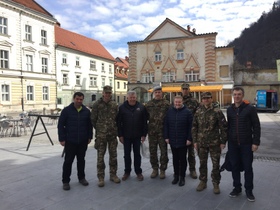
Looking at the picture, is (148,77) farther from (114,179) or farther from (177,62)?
(114,179)

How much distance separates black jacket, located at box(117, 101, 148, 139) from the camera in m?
5.20

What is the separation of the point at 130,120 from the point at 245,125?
2191 millimetres

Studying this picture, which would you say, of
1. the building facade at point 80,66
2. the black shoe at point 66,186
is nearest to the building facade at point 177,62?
the building facade at point 80,66

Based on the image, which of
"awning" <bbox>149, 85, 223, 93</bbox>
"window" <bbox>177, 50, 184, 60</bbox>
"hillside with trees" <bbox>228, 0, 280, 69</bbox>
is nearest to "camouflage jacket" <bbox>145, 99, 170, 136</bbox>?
"awning" <bbox>149, 85, 223, 93</bbox>

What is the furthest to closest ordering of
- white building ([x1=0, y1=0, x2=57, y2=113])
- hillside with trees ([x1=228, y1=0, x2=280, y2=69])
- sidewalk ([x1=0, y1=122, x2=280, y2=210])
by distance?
hillside with trees ([x1=228, y1=0, x2=280, y2=69]) → white building ([x1=0, y1=0, x2=57, y2=113]) → sidewalk ([x1=0, y1=122, x2=280, y2=210])

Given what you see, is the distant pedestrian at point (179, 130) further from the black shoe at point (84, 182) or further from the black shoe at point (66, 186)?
the black shoe at point (66, 186)

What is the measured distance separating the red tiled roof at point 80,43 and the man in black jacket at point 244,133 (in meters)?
36.0

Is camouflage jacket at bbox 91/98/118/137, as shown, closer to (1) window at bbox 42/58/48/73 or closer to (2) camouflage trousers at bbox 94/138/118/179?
(2) camouflage trousers at bbox 94/138/118/179

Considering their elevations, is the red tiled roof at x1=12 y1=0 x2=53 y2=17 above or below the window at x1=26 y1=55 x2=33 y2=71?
above

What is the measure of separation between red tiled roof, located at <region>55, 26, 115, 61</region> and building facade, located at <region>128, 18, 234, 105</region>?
9324 mm

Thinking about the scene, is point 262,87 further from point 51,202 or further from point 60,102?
point 51,202

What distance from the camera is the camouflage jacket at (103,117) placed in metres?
5.00

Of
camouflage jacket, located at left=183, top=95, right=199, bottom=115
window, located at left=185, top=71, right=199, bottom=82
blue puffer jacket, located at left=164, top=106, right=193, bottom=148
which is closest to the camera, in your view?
blue puffer jacket, located at left=164, top=106, right=193, bottom=148

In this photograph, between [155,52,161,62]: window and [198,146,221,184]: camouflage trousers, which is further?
[155,52,161,62]: window
